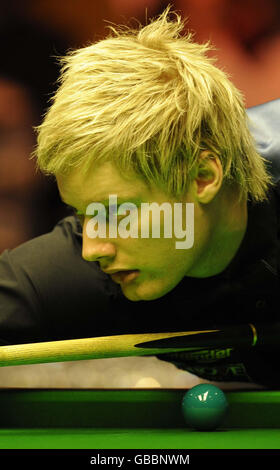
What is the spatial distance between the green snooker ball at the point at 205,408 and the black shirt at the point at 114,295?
0.47m

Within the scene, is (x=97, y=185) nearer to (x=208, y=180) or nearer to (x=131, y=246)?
(x=131, y=246)

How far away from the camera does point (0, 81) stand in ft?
12.4

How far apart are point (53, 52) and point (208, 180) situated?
171cm

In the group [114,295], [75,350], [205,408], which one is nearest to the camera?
[205,408]

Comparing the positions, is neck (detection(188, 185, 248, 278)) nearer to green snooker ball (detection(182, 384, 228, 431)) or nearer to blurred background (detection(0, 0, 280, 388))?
green snooker ball (detection(182, 384, 228, 431))

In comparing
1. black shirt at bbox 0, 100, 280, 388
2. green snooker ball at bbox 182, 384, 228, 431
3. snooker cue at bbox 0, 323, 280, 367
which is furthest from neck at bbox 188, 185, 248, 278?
green snooker ball at bbox 182, 384, 228, 431

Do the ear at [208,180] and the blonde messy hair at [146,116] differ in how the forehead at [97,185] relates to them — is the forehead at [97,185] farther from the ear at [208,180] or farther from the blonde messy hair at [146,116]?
the ear at [208,180]

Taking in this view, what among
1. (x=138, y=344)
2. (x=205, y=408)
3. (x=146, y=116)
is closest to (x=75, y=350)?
(x=138, y=344)

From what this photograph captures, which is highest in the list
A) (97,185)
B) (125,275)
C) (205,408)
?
(97,185)

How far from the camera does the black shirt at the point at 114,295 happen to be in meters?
2.54

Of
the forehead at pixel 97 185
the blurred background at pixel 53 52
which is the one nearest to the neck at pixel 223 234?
the forehead at pixel 97 185

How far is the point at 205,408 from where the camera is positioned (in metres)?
1.99

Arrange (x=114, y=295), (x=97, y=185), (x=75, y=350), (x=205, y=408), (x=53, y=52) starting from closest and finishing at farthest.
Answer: (x=205, y=408) → (x=97, y=185) → (x=75, y=350) → (x=114, y=295) → (x=53, y=52)

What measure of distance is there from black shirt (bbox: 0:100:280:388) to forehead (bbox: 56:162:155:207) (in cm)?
51
